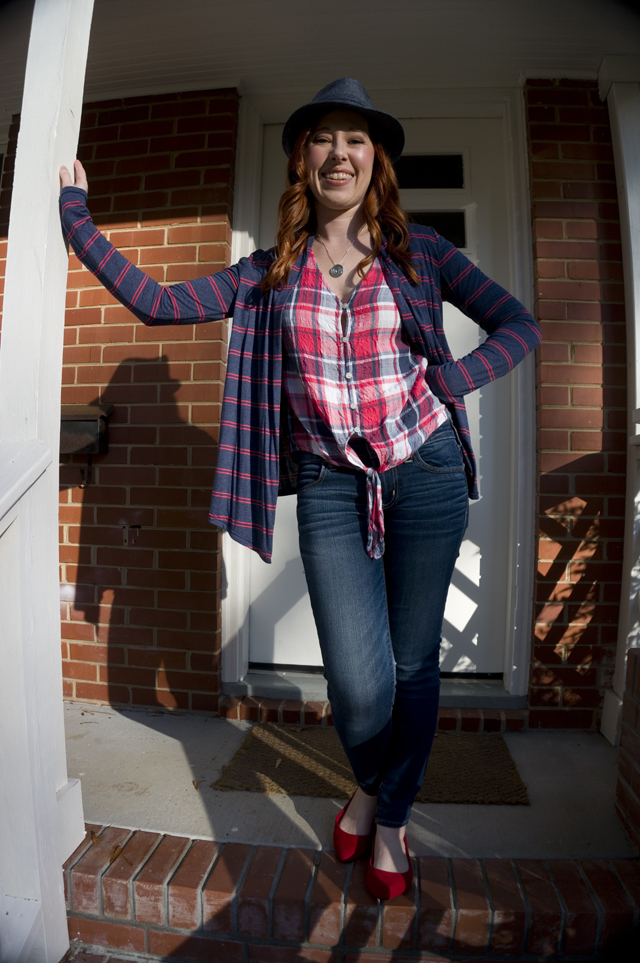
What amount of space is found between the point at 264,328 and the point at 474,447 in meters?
1.40

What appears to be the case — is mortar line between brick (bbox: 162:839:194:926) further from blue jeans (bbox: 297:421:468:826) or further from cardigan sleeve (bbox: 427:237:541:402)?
cardigan sleeve (bbox: 427:237:541:402)

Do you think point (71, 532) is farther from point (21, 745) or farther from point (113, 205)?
point (113, 205)

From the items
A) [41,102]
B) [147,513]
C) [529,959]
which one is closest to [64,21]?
[41,102]

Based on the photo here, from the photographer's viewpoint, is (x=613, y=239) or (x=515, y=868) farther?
(x=613, y=239)

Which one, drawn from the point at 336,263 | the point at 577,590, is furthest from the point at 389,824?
the point at 336,263

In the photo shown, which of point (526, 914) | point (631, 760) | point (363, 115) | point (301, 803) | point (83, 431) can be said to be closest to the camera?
point (526, 914)

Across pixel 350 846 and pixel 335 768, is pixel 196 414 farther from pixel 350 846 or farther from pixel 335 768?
pixel 350 846

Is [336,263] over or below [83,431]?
over

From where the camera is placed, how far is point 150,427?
2494mm

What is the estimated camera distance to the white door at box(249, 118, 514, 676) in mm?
2555

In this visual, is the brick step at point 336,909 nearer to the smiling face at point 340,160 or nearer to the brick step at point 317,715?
the brick step at point 317,715

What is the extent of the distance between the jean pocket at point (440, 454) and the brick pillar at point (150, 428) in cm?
127

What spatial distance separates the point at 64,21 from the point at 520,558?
232 centimetres

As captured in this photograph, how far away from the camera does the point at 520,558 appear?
2.40m
